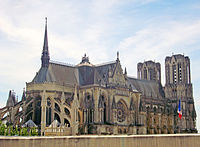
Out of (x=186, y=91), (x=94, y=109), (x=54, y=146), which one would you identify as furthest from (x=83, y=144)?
(x=186, y=91)

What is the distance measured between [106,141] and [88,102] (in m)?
49.5

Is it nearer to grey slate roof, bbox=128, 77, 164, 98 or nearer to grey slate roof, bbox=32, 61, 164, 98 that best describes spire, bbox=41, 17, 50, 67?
grey slate roof, bbox=32, 61, 164, 98

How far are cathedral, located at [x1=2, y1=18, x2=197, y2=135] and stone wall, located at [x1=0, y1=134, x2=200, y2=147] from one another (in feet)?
124

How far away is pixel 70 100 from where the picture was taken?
70125mm

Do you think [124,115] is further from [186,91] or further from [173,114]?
[186,91]

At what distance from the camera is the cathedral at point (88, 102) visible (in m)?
66.1

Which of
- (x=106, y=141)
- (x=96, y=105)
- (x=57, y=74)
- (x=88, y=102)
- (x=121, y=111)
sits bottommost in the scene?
(x=106, y=141)

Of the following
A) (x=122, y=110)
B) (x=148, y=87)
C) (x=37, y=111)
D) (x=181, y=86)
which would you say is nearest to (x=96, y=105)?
(x=122, y=110)

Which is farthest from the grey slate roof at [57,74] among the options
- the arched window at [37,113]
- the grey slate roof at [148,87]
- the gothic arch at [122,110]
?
the grey slate roof at [148,87]

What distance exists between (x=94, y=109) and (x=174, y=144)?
47234 millimetres

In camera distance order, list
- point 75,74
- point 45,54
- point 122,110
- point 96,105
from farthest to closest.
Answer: point 75,74
point 122,110
point 45,54
point 96,105

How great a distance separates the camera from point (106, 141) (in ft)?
68.9

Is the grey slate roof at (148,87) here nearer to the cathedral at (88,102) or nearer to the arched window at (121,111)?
the cathedral at (88,102)

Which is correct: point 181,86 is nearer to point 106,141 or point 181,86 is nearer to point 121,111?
point 121,111
